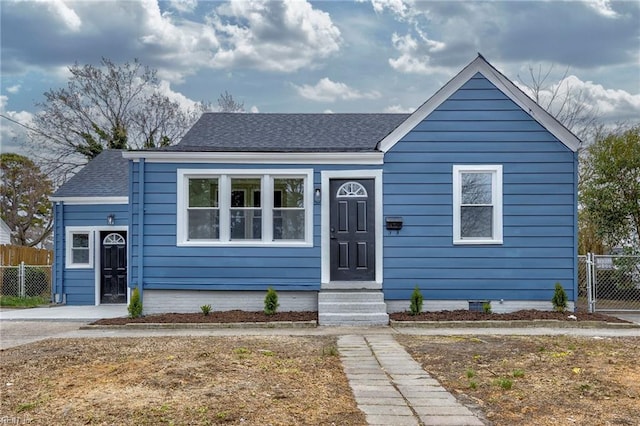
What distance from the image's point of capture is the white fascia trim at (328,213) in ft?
36.0

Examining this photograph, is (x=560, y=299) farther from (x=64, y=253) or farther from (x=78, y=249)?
(x=64, y=253)

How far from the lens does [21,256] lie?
65.0 ft

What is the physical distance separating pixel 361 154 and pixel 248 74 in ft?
46.0

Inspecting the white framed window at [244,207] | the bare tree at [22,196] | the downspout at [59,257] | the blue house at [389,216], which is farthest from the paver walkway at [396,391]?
the bare tree at [22,196]

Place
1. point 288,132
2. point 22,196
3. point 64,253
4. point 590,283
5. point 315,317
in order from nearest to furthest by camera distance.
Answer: point 315,317, point 590,283, point 288,132, point 64,253, point 22,196

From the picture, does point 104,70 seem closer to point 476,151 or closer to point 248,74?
point 248,74

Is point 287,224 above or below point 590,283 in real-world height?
above

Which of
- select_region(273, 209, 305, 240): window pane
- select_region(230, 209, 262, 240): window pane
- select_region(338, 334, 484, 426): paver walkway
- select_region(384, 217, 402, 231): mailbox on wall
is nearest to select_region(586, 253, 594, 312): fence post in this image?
select_region(384, 217, 402, 231): mailbox on wall

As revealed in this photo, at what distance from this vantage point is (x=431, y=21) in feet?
53.1

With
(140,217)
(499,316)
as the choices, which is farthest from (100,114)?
(499,316)

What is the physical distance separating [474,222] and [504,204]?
68 cm

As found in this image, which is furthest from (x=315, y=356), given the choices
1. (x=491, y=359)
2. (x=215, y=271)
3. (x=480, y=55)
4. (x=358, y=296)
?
(x=480, y=55)

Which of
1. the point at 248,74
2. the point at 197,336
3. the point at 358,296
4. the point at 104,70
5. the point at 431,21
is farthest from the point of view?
the point at 104,70

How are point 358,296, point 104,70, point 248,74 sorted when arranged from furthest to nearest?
point 104,70, point 248,74, point 358,296
